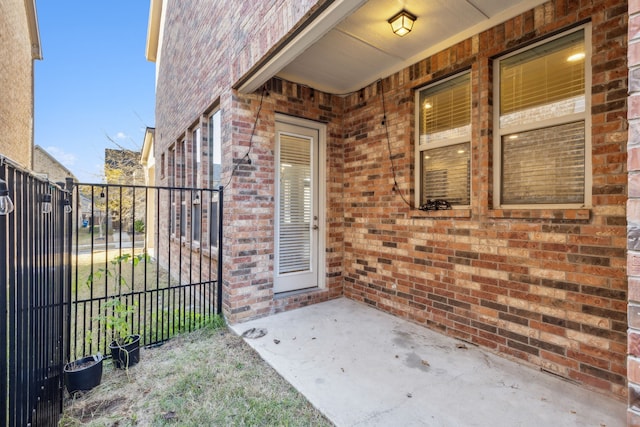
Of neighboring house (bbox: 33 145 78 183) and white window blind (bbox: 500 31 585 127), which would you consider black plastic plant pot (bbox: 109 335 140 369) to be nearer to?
white window blind (bbox: 500 31 585 127)

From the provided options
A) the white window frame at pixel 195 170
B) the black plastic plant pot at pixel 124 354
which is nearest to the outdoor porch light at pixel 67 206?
the black plastic plant pot at pixel 124 354

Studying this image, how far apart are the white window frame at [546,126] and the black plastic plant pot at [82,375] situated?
3.61m

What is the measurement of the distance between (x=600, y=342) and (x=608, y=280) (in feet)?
1.46

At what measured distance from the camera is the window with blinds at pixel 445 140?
3.13 metres

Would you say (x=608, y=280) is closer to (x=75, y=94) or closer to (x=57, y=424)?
(x=57, y=424)

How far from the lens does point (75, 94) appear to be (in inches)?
1021

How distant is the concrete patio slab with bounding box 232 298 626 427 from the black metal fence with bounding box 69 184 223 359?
0.89 m

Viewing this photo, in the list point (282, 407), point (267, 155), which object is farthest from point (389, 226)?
point (282, 407)

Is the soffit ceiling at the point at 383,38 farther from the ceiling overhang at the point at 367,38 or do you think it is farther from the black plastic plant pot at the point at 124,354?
the black plastic plant pot at the point at 124,354

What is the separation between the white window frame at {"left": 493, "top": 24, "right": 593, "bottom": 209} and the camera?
90.6 inches

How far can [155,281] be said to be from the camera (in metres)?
6.18

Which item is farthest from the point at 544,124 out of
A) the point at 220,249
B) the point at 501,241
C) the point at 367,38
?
the point at 220,249

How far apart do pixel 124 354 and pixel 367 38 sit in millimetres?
3663

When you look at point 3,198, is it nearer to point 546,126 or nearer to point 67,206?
point 67,206
